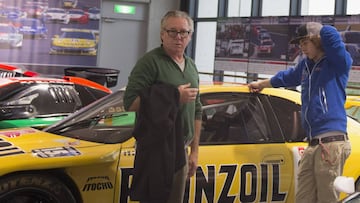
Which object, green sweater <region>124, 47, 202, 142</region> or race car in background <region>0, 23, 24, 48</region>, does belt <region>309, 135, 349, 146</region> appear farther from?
race car in background <region>0, 23, 24, 48</region>

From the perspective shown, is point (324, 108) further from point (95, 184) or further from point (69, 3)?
point (69, 3)

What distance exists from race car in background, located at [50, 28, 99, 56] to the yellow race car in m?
9.68

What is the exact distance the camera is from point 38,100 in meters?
5.79

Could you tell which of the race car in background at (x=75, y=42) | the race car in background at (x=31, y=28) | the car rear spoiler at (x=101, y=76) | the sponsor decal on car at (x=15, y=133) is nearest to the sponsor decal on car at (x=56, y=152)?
Result: the sponsor decal on car at (x=15, y=133)

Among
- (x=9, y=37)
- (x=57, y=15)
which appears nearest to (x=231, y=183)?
(x=9, y=37)

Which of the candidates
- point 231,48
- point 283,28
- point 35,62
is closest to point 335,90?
point 283,28

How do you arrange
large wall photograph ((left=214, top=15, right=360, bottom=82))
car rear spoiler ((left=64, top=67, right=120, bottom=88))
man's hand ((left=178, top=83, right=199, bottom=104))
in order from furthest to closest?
car rear spoiler ((left=64, top=67, right=120, bottom=88)), large wall photograph ((left=214, top=15, right=360, bottom=82)), man's hand ((left=178, top=83, right=199, bottom=104))

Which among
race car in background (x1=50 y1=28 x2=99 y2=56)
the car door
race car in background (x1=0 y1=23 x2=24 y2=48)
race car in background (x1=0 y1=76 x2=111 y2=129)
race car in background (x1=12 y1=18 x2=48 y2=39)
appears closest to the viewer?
the car door

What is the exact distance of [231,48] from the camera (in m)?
11.3

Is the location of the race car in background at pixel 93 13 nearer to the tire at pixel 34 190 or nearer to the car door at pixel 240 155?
the car door at pixel 240 155

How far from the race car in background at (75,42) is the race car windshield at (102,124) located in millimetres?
9678

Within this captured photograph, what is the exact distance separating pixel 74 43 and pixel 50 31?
0.65m

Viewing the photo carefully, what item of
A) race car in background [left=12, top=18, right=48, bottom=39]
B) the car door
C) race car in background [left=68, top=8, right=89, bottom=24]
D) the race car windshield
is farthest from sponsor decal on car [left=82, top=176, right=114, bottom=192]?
race car in background [left=68, top=8, right=89, bottom=24]

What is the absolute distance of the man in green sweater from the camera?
2.78 metres
